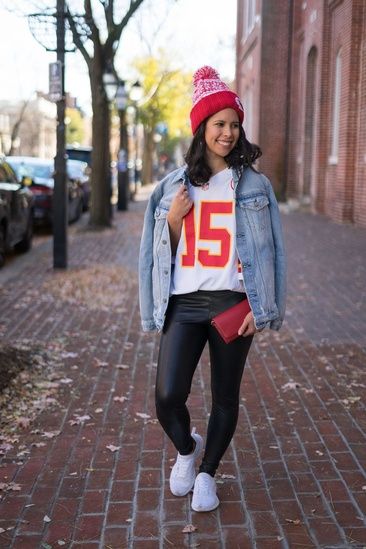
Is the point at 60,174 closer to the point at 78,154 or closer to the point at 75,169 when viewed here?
the point at 75,169

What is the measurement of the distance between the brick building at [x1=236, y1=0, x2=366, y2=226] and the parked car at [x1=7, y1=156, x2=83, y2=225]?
259 inches

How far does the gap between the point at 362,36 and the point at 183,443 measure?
48.7ft

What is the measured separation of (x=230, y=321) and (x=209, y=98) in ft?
3.24

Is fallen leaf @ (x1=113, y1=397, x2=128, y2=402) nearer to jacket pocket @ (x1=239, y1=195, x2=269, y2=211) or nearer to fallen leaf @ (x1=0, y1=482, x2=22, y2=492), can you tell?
fallen leaf @ (x1=0, y1=482, x2=22, y2=492)

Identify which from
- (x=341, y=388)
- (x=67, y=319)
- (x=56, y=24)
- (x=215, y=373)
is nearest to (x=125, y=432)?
(x=215, y=373)

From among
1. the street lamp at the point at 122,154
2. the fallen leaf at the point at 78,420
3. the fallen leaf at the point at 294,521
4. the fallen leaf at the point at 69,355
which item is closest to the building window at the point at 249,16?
the street lamp at the point at 122,154

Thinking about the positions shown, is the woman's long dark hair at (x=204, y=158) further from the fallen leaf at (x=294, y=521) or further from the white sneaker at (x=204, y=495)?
the fallen leaf at (x=294, y=521)

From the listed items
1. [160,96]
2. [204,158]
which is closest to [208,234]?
[204,158]

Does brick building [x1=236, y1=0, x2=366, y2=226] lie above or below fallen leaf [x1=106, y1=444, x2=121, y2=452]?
above

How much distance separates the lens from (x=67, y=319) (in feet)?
25.9

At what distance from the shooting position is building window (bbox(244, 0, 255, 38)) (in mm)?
27619

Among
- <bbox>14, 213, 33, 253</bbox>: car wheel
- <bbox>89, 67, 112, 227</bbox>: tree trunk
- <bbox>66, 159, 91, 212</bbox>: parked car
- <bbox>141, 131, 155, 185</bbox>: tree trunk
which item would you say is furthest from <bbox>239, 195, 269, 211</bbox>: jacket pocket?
<bbox>141, 131, 155, 185</bbox>: tree trunk

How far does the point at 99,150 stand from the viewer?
17.3m

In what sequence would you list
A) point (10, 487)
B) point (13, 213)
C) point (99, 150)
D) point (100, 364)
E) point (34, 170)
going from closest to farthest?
point (10, 487)
point (100, 364)
point (13, 213)
point (99, 150)
point (34, 170)
